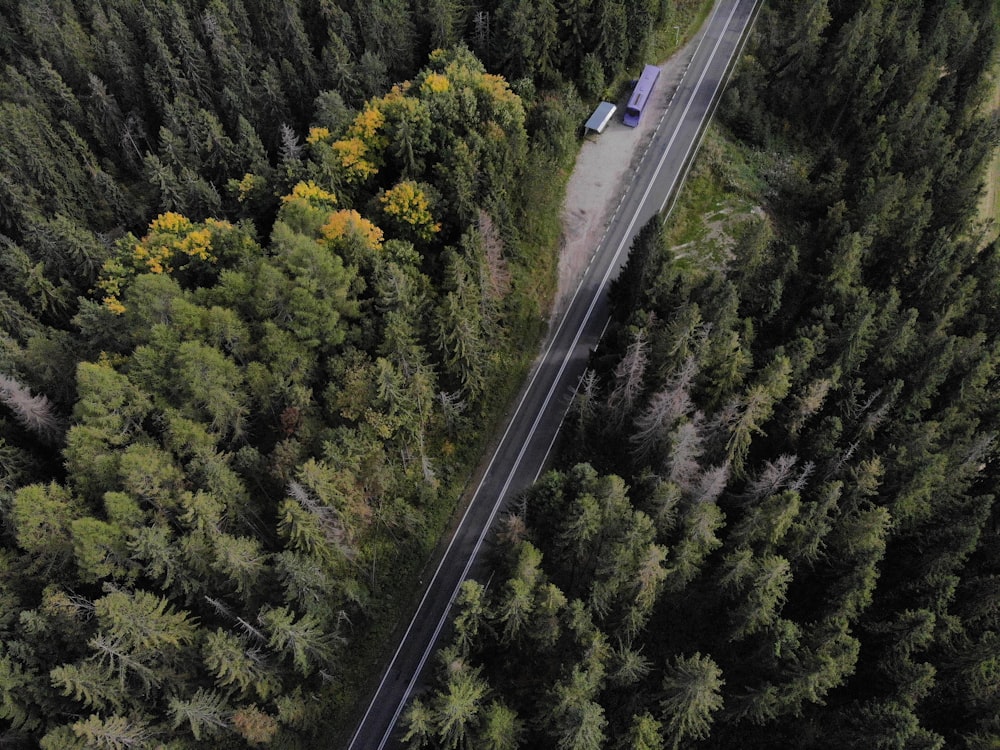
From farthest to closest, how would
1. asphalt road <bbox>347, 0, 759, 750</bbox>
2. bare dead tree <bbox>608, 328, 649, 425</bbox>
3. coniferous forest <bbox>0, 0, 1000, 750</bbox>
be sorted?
1. bare dead tree <bbox>608, 328, 649, 425</bbox>
2. asphalt road <bbox>347, 0, 759, 750</bbox>
3. coniferous forest <bbox>0, 0, 1000, 750</bbox>

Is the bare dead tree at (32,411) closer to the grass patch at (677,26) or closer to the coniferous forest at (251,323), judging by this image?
the coniferous forest at (251,323)

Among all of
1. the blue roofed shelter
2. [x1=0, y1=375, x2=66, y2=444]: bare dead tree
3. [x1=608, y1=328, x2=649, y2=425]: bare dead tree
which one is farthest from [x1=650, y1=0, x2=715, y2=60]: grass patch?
[x1=0, y1=375, x2=66, y2=444]: bare dead tree

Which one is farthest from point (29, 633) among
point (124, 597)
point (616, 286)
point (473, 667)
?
point (616, 286)

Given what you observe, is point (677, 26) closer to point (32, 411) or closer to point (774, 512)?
point (774, 512)

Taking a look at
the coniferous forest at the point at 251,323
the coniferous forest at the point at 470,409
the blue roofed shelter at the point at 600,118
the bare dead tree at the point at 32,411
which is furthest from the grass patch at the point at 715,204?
the bare dead tree at the point at 32,411

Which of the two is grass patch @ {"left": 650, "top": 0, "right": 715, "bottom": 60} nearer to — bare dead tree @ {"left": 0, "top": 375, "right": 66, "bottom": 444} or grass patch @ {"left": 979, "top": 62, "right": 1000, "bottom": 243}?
grass patch @ {"left": 979, "top": 62, "right": 1000, "bottom": 243}

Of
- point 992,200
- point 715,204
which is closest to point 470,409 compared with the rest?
point 715,204
